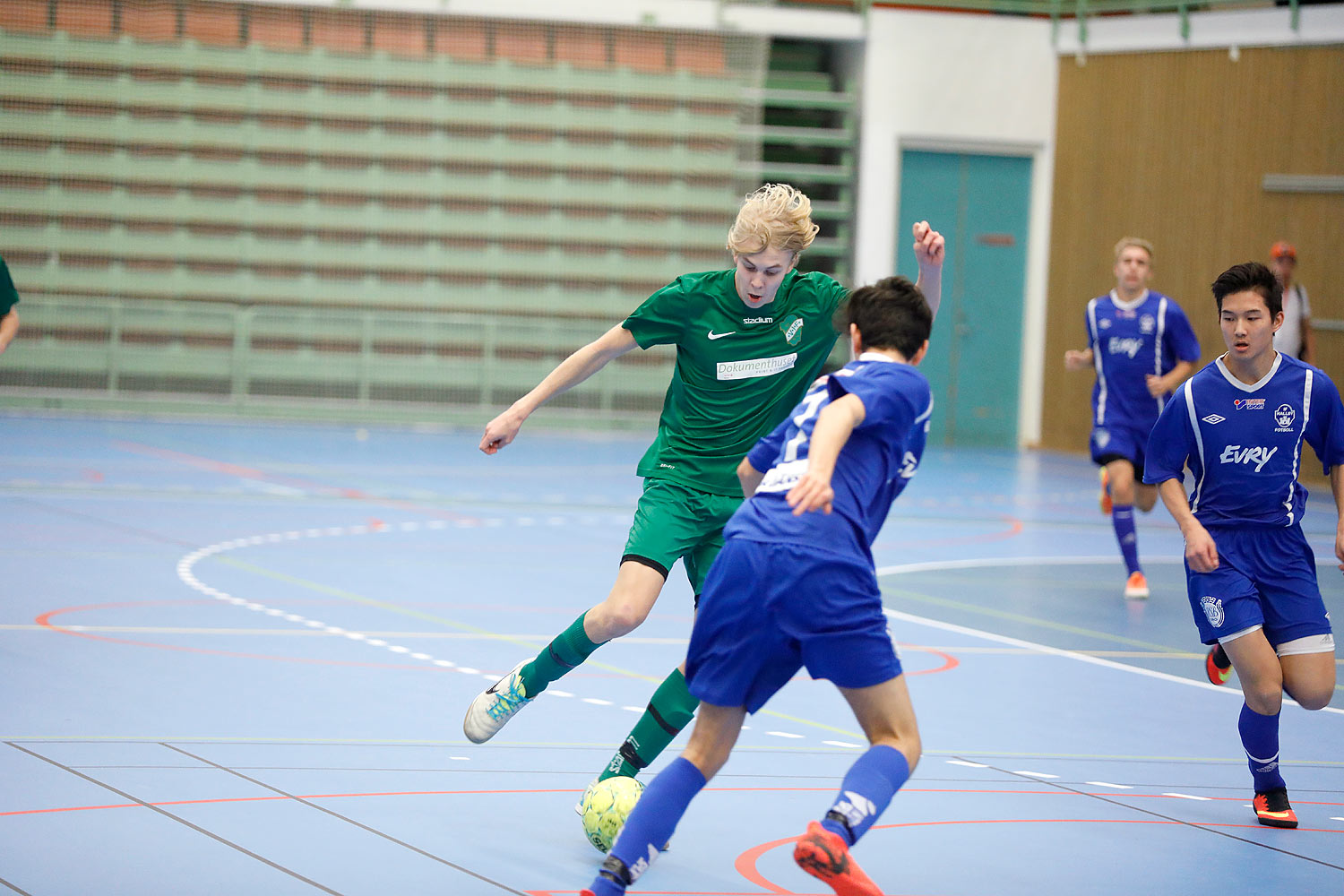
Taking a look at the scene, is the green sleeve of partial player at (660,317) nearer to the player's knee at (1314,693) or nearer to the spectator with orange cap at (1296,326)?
the player's knee at (1314,693)

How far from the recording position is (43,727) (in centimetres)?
470

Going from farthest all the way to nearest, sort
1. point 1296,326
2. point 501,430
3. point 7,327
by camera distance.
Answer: point 1296,326 < point 7,327 < point 501,430

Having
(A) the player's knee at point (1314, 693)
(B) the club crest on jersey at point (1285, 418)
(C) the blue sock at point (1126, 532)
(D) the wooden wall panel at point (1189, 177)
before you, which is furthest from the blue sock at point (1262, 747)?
(D) the wooden wall panel at point (1189, 177)

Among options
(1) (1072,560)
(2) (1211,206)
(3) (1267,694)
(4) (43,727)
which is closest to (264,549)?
(4) (43,727)

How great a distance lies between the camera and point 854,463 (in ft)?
10.8

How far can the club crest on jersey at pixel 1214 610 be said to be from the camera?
14.9ft

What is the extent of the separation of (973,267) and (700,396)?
14621 millimetres

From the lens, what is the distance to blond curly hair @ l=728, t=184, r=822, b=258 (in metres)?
3.99

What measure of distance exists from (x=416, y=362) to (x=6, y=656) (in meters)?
12.0

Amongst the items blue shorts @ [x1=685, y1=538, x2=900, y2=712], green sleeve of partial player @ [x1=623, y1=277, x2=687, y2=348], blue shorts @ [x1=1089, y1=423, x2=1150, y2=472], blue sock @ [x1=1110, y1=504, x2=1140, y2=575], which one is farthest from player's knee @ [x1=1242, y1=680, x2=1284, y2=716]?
blue shorts @ [x1=1089, y1=423, x2=1150, y2=472]

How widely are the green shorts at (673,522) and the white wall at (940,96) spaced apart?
14.2 m

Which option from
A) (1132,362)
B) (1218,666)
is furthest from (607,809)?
(1132,362)

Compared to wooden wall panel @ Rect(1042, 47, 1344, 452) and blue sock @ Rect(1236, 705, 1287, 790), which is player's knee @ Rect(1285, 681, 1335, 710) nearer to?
blue sock @ Rect(1236, 705, 1287, 790)

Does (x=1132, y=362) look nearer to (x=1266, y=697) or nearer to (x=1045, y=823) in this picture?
(x=1266, y=697)
